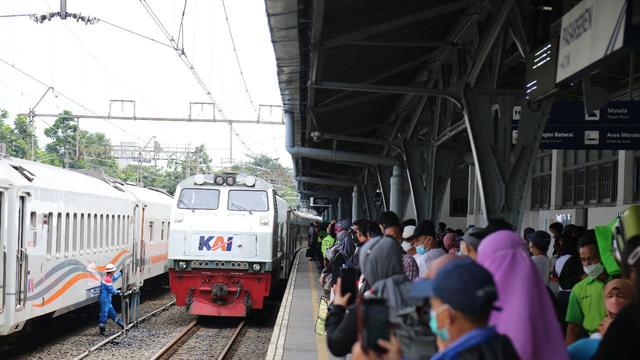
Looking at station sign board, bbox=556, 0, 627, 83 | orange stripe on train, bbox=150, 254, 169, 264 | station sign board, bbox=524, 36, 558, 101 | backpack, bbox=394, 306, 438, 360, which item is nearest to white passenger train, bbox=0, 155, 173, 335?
orange stripe on train, bbox=150, 254, 169, 264

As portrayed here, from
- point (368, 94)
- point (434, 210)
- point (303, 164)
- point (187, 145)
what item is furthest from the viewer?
point (187, 145)

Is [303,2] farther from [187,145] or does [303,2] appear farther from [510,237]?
[187,145]

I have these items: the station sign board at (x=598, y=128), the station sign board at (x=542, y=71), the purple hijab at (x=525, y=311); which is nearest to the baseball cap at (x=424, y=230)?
the station sign board at (x=542, y=71)

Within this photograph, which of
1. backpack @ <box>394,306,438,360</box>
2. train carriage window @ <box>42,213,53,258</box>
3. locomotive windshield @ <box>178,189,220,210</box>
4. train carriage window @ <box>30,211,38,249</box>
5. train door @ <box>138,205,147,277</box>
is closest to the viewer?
backpack @ <box>394,306,438,360</box>

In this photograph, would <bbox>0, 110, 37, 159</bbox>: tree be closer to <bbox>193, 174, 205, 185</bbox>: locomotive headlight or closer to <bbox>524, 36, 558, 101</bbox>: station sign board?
<bbox>193, 174, 205, 185</bbox>: locomotive headlight

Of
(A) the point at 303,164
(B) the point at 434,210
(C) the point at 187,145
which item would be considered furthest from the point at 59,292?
(C) the point at 187,145

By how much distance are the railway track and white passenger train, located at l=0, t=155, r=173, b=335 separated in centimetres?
188

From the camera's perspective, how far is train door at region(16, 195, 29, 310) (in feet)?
33.2

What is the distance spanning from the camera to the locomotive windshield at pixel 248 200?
51.8 ft

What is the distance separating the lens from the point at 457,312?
254 cm

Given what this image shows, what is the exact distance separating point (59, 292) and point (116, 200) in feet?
14.7

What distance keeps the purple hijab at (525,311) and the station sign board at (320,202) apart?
56515 millimetres

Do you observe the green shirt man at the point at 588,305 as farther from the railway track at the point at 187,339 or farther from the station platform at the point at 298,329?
the railway track at the point at 187,339

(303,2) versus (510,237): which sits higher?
(303,2)
